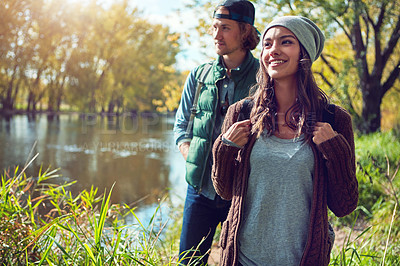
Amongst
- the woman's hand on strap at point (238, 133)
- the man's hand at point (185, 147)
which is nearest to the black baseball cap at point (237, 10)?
the man's hand at point (185, 147)

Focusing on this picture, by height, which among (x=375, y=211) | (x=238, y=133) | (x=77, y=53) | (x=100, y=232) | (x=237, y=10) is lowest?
(x=375, y=211)

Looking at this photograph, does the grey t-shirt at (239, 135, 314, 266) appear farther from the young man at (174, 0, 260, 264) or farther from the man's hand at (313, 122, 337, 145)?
the young man at (174, 0, 260, 264)

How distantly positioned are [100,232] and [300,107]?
131cm

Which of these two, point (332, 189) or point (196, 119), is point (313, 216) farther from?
point (196, 119)

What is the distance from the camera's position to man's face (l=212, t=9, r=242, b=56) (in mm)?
2322

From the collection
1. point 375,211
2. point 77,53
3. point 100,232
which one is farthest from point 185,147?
point 77,53

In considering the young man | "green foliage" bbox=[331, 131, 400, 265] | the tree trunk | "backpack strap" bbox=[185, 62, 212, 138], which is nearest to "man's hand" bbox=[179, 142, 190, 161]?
the young man

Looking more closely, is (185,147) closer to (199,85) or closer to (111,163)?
(199,85)

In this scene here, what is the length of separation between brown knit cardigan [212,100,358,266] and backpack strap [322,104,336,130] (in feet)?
0.04

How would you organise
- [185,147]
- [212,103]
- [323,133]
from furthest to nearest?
1. [185,147]
2. [212,103]
3. [323,133]

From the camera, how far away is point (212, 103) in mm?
2312

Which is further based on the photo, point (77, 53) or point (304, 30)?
point (77, 53)

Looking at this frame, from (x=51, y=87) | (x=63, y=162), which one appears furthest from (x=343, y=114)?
(x=51, y=87)

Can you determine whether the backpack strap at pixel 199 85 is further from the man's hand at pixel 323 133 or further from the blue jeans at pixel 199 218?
the man's hand at pixel 323 133
